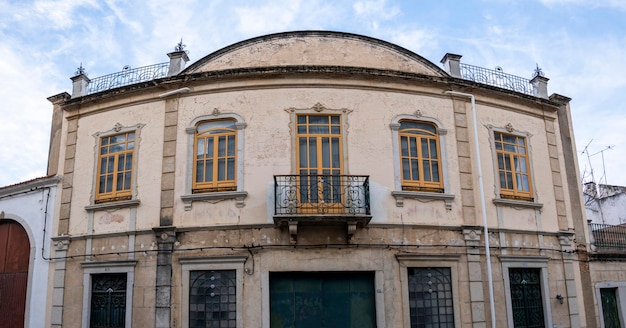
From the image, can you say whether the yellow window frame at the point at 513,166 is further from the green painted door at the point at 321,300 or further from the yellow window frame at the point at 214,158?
the yellow window frame at the point at 214,158

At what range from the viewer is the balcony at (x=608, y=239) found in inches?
570

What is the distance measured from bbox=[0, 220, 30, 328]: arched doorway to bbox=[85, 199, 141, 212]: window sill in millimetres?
2558

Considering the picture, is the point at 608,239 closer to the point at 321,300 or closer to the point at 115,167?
the point at 321,300

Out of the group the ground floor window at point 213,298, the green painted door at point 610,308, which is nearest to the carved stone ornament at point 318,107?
the ground floor window at point 213,298

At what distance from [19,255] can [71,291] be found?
246 cm

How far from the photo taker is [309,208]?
449 inches

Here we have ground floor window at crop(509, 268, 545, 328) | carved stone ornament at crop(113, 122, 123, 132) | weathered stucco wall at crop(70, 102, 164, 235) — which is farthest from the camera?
carved stone ornament at crop(113, 122, 123, 132)

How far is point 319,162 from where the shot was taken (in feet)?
40.1

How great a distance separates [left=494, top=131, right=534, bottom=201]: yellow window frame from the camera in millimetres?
13444

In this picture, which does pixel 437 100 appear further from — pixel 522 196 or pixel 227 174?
pixel 227 174

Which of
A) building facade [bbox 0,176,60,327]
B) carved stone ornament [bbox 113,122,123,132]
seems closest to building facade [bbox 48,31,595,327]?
carved stone ornament [bbox 113,122,123,132]

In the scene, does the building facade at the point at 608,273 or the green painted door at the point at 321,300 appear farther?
the building facade at the point at 608,273

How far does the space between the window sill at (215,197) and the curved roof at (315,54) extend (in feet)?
11.6

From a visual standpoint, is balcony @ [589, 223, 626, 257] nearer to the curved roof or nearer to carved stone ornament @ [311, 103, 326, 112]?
the curved roof
